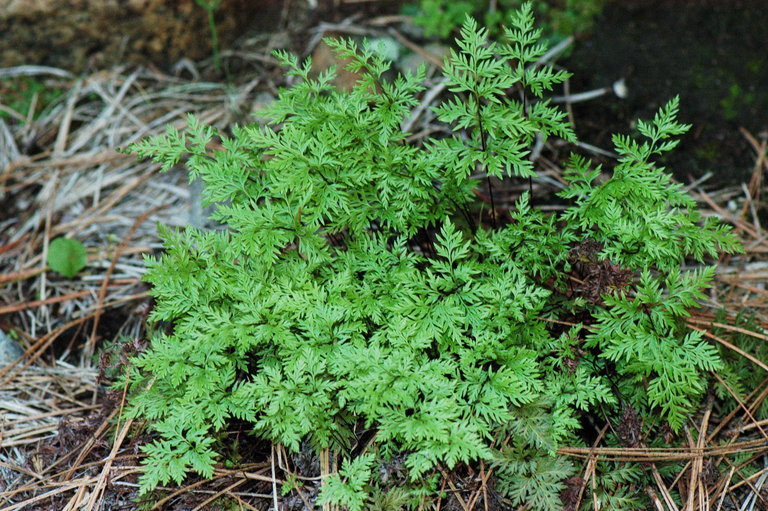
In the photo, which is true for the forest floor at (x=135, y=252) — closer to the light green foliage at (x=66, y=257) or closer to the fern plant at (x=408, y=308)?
the light green foliage at (x=66, y=257)

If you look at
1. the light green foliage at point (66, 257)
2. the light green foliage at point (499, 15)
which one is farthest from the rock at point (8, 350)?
the light green foliage at point (499, 15)

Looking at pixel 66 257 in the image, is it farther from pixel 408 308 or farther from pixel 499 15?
pixel 499 15

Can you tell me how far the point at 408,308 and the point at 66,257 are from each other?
214 cm

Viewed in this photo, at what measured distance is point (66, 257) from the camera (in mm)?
3361

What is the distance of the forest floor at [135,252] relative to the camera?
2.37 metres

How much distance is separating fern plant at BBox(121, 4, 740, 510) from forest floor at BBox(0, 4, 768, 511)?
9.2 inches

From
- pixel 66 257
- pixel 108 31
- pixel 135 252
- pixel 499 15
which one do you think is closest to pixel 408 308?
pixel 135 252

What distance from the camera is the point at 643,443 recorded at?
229 centimetres

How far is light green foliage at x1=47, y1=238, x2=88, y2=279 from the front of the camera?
335 centimetres

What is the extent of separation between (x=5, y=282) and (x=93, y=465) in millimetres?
1516

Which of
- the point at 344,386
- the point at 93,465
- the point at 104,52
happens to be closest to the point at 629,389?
the point at 344,386

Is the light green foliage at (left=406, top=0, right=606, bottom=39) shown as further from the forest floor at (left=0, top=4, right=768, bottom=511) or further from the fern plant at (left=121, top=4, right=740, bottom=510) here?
the fern plant at (left=121, top=4, right=740, bottom=510)

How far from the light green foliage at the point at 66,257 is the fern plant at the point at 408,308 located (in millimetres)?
1311

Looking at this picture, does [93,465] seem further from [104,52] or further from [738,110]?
[738,110]
